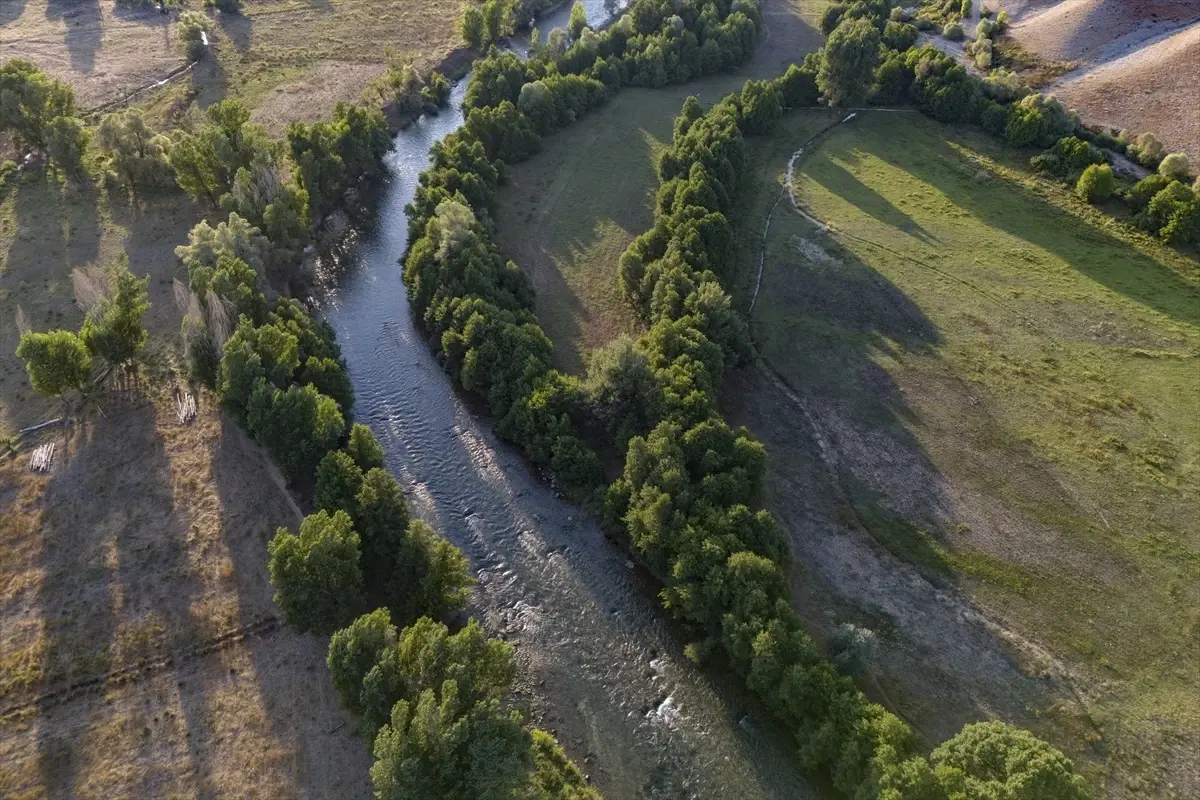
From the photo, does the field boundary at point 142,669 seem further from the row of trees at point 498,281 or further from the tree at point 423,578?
the row of trees at point 498,281

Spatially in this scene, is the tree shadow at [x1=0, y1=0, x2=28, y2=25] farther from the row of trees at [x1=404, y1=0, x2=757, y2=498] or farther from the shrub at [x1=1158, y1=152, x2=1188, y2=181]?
the shrub at [x1=1158, y1=152, x2=1188, y2=181]

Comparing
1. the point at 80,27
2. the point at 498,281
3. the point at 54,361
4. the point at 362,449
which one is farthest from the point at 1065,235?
the point at 80,27

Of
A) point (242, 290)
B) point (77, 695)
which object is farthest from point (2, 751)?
point (242, 290)

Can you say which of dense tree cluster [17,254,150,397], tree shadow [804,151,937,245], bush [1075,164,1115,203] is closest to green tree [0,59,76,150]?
dense tree cluster [17,254,150,397]

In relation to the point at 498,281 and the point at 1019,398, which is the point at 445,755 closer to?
the point at 498,281

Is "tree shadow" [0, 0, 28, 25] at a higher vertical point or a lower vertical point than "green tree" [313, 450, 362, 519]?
higher

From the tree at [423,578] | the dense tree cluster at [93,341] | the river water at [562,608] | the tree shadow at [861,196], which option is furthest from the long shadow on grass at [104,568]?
the tree shadow at [861,196]
